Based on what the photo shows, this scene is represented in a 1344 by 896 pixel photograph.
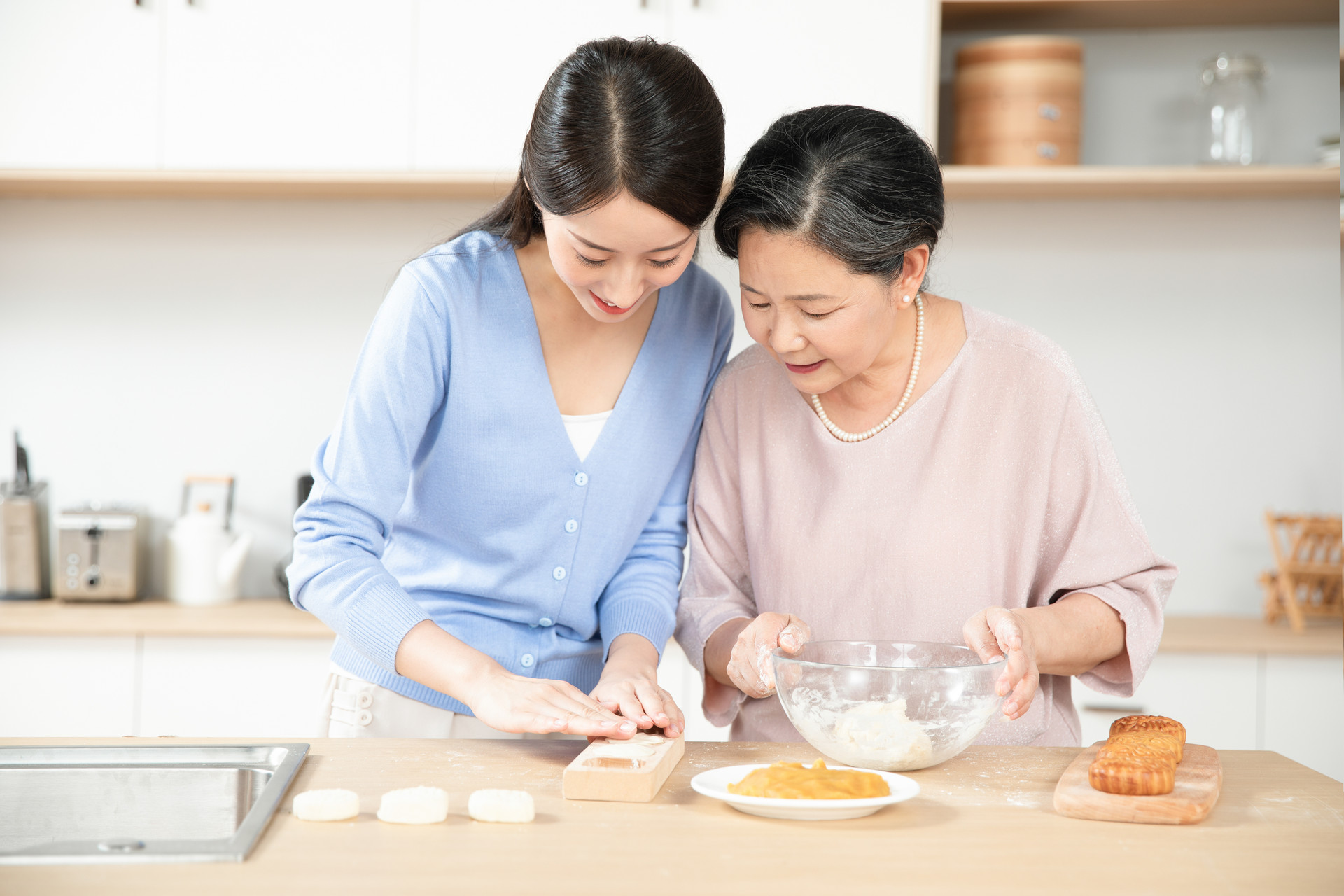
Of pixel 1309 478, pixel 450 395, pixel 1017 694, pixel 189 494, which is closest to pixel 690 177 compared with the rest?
pixel 450 395

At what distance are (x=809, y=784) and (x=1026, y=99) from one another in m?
1.84

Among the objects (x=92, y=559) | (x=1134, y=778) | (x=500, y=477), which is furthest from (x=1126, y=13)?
(x=92, y=559)

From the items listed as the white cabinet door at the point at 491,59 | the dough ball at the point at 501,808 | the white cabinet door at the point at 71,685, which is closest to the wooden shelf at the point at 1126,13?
the white cabinet door at the point at 491,59

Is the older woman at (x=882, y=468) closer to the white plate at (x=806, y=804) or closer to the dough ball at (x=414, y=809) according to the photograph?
the white plate at (x=806, y=804)

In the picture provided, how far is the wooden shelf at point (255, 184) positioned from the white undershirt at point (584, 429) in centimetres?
115

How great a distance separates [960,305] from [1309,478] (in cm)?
169

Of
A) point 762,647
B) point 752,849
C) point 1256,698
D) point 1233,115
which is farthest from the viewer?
point 1233,115

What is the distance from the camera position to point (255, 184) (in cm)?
243

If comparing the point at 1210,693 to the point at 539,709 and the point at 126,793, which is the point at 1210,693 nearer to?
the point at 539,709

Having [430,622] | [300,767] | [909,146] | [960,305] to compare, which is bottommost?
[300,767]

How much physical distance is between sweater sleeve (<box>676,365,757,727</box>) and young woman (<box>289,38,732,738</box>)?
0.08 feet

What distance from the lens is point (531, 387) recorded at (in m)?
1.29

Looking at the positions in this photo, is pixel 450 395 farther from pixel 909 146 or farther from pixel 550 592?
pixel 909 146

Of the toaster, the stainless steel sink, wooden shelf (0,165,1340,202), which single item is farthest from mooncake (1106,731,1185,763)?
the toaster
